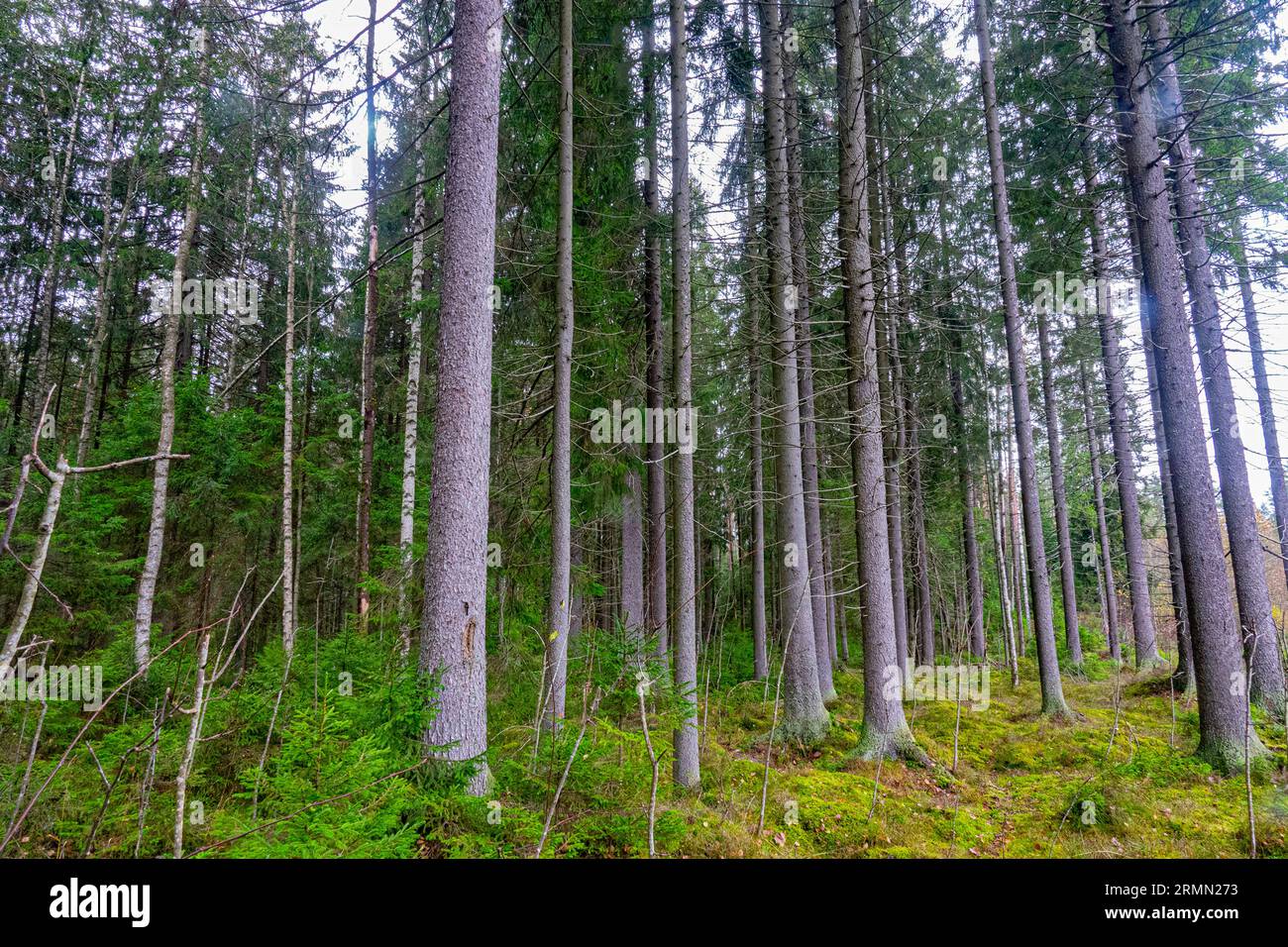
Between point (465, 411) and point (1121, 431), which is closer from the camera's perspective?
point (465, 411)

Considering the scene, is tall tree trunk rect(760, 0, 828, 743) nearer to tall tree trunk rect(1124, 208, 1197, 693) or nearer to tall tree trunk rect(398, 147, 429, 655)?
tall tree trunk rect(1124, 208, 1197, 693)

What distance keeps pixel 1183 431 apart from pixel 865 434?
12.1 ft

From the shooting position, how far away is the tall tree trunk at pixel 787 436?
8117 millimetres

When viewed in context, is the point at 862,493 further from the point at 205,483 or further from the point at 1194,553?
the point at 205,483

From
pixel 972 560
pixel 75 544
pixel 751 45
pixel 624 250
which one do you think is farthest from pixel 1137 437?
pixel 75 544

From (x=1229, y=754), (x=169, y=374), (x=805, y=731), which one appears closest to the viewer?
(x=1229, y=754)

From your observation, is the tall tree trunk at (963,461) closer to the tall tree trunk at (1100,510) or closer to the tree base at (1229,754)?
the tall tree trunk at (1100,510)

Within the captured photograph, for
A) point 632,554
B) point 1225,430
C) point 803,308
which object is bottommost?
point 632,554

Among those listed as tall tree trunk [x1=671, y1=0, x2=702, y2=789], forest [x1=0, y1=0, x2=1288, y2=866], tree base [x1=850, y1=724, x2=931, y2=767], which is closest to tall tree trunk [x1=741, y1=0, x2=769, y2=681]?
forest [x1=0, y1=0, x2=1288, y2=866]

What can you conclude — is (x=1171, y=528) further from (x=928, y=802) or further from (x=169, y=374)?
(x=169, y=374)

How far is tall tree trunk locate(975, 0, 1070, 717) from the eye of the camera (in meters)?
9.98

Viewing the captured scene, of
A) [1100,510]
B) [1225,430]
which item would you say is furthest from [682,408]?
[1100,510]

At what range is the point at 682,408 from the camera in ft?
20.5
